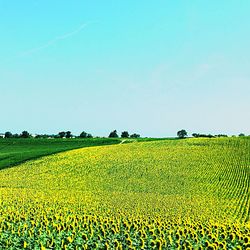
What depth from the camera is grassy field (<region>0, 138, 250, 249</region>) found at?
1186cm

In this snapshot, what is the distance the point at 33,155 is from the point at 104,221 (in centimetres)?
4042

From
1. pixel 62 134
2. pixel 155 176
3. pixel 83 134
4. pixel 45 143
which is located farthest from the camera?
pixel 83 134

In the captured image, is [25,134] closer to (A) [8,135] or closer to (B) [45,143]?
(A) [8,135]

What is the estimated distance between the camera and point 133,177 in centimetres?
3822

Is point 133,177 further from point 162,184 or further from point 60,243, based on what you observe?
point 60,243

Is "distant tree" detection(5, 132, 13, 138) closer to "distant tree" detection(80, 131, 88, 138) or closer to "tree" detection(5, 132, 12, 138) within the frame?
"tree" detection(5, 132, 12, 138)

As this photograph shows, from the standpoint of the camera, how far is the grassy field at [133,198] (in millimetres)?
11859

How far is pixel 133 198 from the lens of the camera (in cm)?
2845

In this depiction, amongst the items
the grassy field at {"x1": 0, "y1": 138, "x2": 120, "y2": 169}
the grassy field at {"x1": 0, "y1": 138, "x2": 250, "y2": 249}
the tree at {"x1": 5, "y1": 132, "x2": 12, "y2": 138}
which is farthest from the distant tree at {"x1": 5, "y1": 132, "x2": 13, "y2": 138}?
the grassy field at {"x1": 0, "y1": 138, "x2": 250, "y2": 249}

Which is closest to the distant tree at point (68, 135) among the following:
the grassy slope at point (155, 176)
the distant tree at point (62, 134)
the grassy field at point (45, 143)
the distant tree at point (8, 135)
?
the distant tree at point (62, 134)

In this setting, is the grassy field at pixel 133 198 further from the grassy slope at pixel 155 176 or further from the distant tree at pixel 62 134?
the distant tree at pixel 62 134

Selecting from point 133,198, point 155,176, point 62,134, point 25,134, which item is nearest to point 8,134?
point 25,134

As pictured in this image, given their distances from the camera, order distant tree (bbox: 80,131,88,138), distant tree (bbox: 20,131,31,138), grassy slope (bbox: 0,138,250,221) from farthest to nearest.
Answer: distant tree (bbox: 80,131,88,138), distant tree (bbox: 20,131,31,138), grassy slope (bbox: 0,138,250,221)

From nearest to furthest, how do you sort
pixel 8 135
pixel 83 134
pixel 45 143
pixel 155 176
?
pixel 155 176
pixel 45 143
pixel 8 135
pixel 83 134
